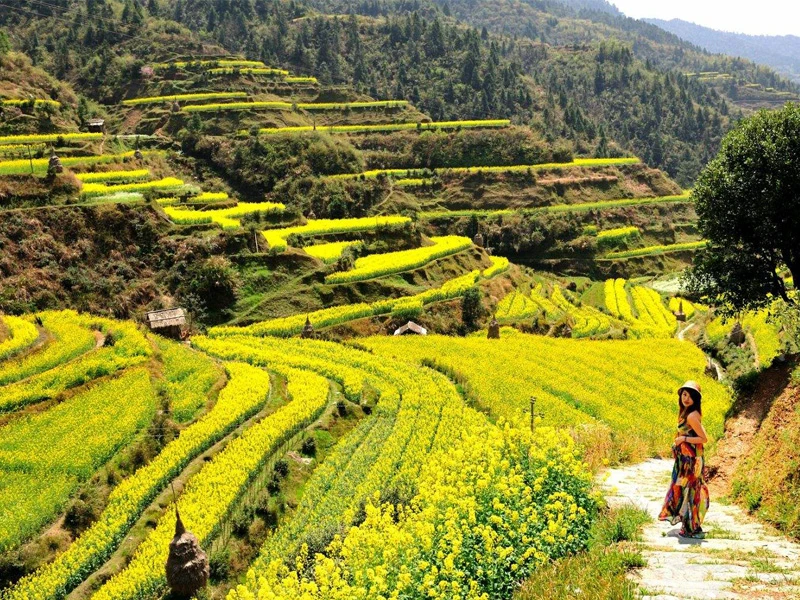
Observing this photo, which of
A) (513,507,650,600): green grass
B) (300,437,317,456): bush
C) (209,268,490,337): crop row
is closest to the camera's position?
(513,507,650,600): green grass

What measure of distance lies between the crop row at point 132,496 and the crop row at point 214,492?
2.92 ft

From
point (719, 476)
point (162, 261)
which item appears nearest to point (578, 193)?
point (162, 261)

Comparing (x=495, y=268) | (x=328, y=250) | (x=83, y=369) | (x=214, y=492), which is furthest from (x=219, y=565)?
(x=495, y=268)

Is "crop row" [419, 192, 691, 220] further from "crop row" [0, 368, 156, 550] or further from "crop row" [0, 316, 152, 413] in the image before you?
"crop row" [0, 368, 156, 550]

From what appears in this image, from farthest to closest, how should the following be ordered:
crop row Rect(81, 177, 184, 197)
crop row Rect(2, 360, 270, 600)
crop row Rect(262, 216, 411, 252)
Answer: crop row Rect(262, 216, 411, 252), crop row Rect(81, 177, 184, 197), crop row Rect(2, 360, 270, 600)

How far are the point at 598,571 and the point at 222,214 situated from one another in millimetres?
54559

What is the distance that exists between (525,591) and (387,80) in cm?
16287

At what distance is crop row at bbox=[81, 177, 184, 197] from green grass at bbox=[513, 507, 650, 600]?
50356 millimetres

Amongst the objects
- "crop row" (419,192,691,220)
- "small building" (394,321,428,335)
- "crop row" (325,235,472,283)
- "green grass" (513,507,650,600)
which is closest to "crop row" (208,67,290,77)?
"crop row" (419,192,691,220)

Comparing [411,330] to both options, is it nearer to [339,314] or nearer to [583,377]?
[339,314]

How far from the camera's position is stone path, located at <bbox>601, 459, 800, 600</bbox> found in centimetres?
977

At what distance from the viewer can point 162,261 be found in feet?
164

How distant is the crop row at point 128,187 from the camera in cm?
5306

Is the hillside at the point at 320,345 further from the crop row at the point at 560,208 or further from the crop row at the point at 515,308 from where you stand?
the crop row at the point at 560,208
